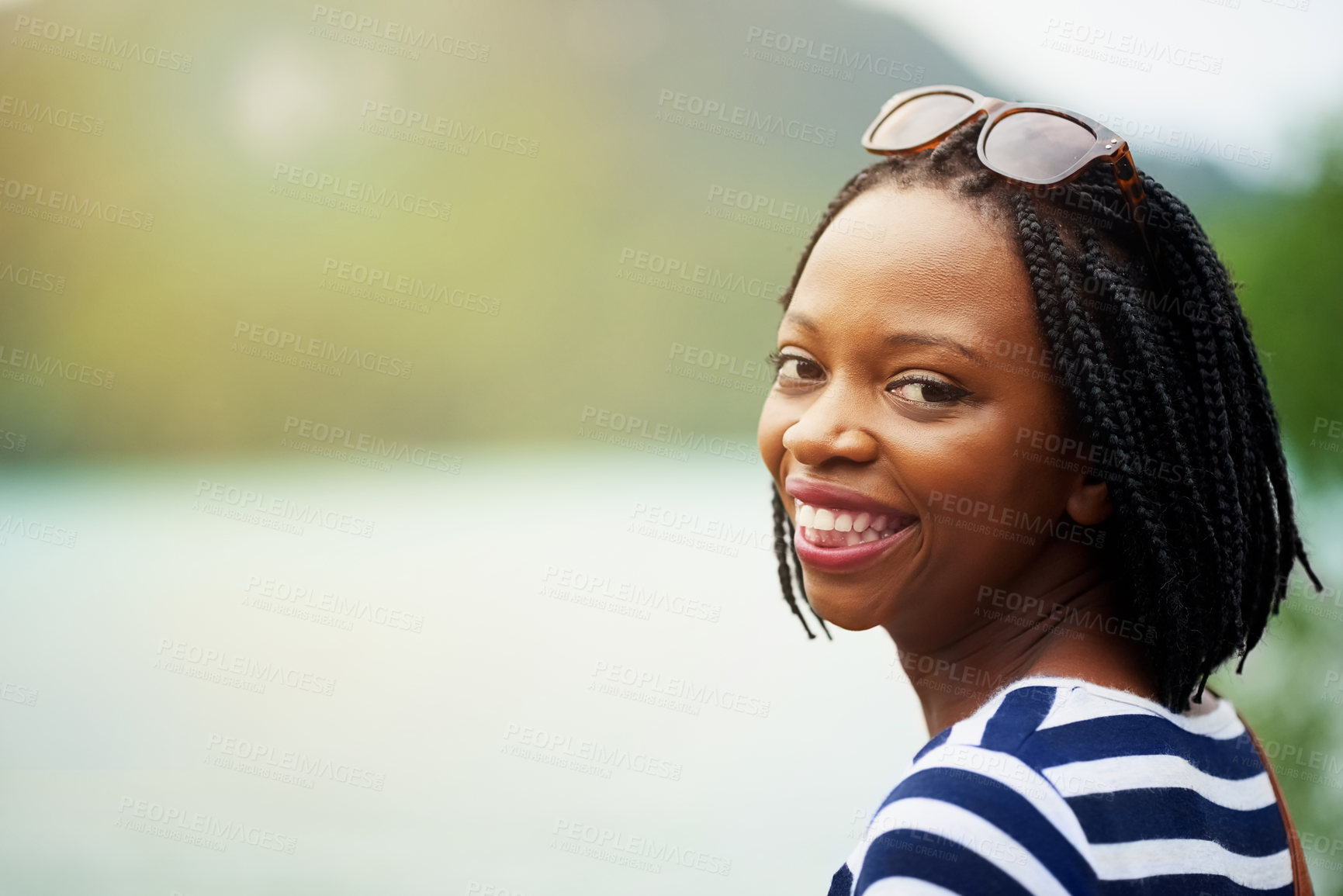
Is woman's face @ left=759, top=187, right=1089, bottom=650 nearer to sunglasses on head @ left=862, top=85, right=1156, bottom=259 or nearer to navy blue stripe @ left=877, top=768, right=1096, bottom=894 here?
sunglasses on head @ left=862, top=85, right=1156, bottom=259

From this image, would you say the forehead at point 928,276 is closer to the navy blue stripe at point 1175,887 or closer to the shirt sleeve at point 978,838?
the shirt sleeve at point 978,838

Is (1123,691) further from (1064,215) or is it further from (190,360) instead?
(190,360)

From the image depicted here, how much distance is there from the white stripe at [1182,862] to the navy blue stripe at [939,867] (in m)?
0.15

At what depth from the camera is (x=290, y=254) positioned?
Answer: 56.5ft

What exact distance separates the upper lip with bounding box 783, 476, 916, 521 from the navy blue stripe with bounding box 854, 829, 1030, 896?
1.61 feet

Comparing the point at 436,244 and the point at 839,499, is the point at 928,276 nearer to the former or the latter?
the point at 839,499

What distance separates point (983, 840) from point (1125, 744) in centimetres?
29

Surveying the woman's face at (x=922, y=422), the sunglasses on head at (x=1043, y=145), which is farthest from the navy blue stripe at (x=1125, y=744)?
the sunglasses on head at (x=1043, y=145)

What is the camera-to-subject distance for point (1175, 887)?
53.7 inches

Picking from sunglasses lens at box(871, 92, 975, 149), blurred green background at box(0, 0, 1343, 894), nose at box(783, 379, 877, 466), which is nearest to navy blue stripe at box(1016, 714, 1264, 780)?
nose at box(783, 379, 877, 466)

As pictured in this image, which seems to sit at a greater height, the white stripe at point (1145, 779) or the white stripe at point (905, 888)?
the white stripe at point (1145, 779)

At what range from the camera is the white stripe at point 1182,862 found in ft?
4.28

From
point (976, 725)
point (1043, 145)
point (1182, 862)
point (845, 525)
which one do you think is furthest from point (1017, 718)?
point (1043, 145)

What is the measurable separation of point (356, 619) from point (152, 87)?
39.8 feet
